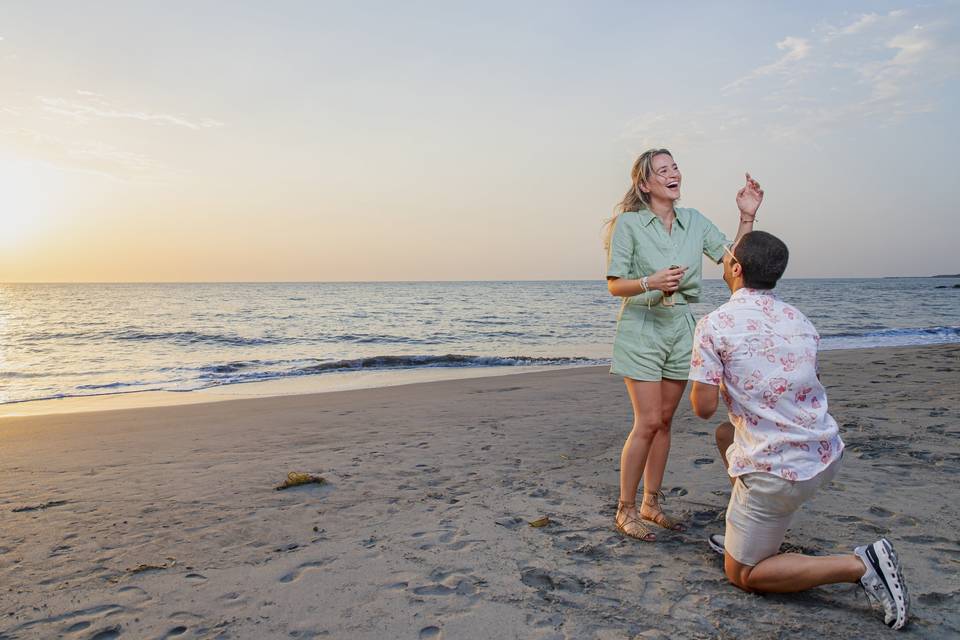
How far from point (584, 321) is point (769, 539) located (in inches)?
1080

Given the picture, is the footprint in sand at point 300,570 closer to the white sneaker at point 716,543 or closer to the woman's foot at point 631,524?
the woman's foot at point 631,524

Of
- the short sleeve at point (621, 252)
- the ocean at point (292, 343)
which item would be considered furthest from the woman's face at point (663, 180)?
the ocean at point (292, 343)

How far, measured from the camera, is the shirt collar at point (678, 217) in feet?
10.8

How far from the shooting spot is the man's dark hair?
2465mm

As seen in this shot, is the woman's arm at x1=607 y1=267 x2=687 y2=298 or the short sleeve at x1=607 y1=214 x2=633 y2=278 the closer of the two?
the woman's arm at x1=607 y1=267 x2=687 y2=298

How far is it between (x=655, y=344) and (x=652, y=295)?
26cm

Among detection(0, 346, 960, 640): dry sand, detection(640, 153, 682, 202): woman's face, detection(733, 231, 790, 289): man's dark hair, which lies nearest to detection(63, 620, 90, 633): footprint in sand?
detection(0, 346, 960, 640): dry sand

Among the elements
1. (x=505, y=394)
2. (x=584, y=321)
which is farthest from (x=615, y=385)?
(x=584, y=321)

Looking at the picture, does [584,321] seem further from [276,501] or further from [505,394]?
[276,501]

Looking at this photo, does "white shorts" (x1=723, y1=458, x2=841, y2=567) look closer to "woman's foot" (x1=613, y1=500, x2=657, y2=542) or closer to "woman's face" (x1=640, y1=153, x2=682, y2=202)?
"woman's foot" (x1=613, y1=500, x2=657, y2=542)

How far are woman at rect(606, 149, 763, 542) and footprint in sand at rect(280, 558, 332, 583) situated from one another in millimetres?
1612

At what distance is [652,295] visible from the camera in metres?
3.24

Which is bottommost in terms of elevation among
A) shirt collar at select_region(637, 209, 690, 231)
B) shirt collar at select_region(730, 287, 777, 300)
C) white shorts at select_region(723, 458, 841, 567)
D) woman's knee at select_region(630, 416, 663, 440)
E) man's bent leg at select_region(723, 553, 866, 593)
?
man's bent leg at select_region(723, 553, 866, 593)

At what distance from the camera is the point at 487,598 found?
8.81 ft
